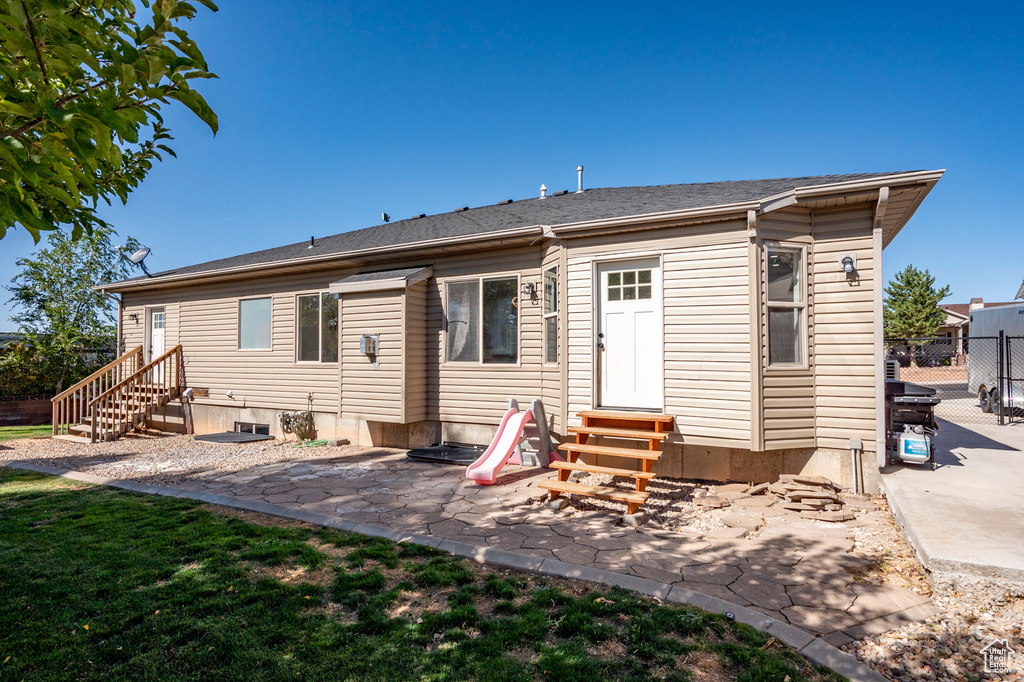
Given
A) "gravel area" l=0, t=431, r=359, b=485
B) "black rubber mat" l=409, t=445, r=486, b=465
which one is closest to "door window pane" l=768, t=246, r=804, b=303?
"black rubber mat" l=409, t=445, r=486, b=465

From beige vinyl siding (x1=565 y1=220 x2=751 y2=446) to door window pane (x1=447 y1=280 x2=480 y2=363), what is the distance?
2875 millimetres

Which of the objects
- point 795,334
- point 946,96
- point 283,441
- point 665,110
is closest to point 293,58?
point 283,441

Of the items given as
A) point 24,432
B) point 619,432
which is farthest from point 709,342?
point 24,432

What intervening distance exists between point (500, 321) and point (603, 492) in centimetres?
374

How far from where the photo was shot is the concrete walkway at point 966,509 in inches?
125

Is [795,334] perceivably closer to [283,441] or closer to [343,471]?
[343,471]

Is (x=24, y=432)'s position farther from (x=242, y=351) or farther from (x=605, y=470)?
(x=605, y=470)

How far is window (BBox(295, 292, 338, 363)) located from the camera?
961 cm

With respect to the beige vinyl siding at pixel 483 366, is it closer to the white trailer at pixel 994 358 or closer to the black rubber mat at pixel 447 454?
the black rubber mat at pixel 447 454

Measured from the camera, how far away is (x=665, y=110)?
12.8 m

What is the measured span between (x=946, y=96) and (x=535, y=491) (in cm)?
1229

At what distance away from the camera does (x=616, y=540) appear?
4281 mm

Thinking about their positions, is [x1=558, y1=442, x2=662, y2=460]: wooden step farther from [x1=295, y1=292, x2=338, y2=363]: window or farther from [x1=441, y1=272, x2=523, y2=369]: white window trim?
[x1=295, y1=292, x2=338, y2=363]: window

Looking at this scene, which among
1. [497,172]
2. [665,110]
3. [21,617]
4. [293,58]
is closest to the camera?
[21,617]
